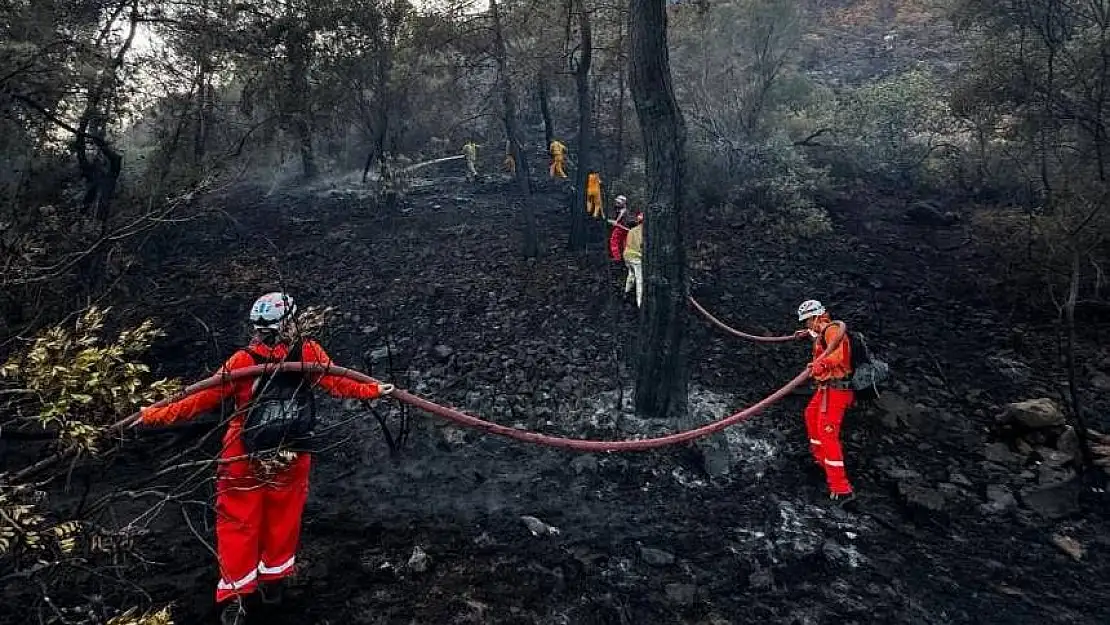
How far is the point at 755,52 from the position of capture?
1552 cm

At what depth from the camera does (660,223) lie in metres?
6.05

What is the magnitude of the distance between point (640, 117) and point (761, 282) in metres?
4.85

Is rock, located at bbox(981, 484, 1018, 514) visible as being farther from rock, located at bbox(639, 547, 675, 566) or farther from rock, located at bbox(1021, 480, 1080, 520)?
rock, located at bbox(639, 547, 675, 566)

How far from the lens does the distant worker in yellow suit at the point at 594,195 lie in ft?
39.4

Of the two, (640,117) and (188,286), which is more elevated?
(640,117)

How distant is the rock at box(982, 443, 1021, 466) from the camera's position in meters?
5.79

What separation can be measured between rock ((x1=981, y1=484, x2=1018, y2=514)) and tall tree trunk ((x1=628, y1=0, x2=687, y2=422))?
110 inches

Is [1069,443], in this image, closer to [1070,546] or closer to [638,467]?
[1070,546]

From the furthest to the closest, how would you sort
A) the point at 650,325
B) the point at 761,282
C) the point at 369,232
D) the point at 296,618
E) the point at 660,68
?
the point at 369,232 → the point at 761,282 → the point at 650,325 → the point at 660,68 → the point at 296,618

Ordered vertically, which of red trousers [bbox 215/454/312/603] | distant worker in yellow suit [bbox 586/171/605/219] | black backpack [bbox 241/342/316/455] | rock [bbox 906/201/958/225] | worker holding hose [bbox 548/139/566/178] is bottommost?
red trousers [bbox 215/454/312/603]

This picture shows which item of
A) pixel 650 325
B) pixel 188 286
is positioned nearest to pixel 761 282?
pixel 650 325

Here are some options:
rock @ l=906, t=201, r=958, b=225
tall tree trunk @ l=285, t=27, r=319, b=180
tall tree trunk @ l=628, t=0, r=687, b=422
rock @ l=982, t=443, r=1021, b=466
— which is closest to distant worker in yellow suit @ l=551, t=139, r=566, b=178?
tall tree trunk @ l=285, t=27, r=319, b=180

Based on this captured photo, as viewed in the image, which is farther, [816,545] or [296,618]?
[816,545]

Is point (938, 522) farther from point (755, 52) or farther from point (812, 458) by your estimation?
point (755, 52)
